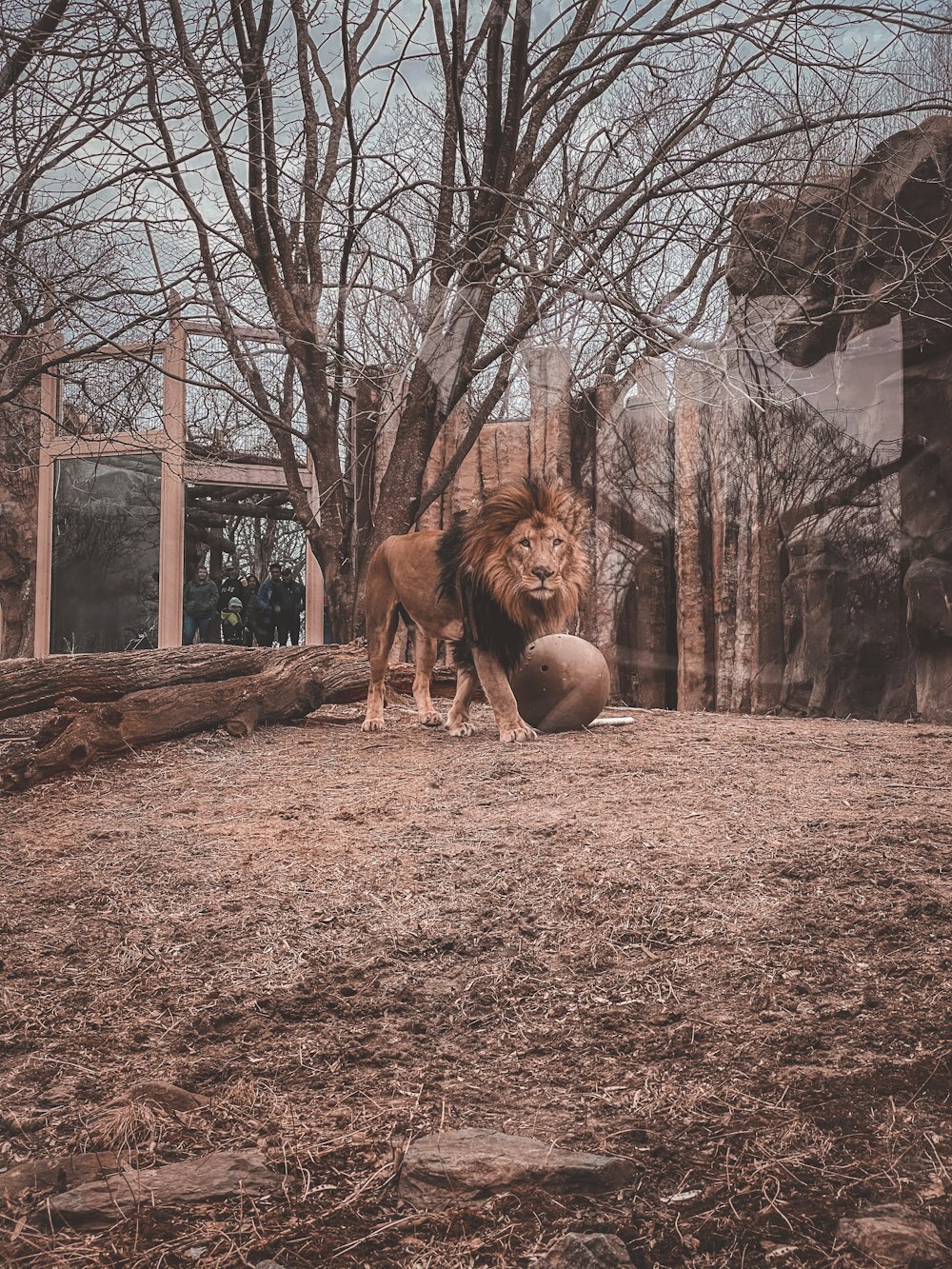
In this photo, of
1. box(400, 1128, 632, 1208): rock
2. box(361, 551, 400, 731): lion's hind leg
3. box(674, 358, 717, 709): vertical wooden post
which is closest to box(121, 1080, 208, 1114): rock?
box(400, 1128, 632, 1208): rock

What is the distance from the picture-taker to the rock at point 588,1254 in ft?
4.33

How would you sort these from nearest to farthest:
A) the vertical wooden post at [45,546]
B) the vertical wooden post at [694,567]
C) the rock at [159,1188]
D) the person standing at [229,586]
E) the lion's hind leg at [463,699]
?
1. the rock at [159,1188]
2. the lion's hind leg at [463,699]
3. the vertical wooden post at [694,567]
4. the person standing at [229,586]
5. the vertical wooden post at [45,546]

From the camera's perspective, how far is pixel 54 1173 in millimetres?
1584

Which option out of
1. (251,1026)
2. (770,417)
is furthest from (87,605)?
(251,1026)

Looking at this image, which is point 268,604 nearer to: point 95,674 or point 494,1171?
point 95,674

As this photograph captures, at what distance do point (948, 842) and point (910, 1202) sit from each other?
5.91 feet

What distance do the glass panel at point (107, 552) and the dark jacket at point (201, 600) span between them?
0.36 m

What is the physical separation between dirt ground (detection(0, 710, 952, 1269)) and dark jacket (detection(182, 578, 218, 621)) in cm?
643

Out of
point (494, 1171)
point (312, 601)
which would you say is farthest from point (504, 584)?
point (312, 601)

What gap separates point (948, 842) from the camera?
10.0ft

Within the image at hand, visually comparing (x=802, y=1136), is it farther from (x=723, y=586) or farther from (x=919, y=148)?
(x=919, y=148)

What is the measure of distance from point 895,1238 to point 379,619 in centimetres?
507

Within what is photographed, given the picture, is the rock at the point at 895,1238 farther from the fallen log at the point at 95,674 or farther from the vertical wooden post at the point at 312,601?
the vertical wooden post at the point at 312,601

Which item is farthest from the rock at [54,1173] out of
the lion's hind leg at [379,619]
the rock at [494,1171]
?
the lion's hind leg at [379,619]
